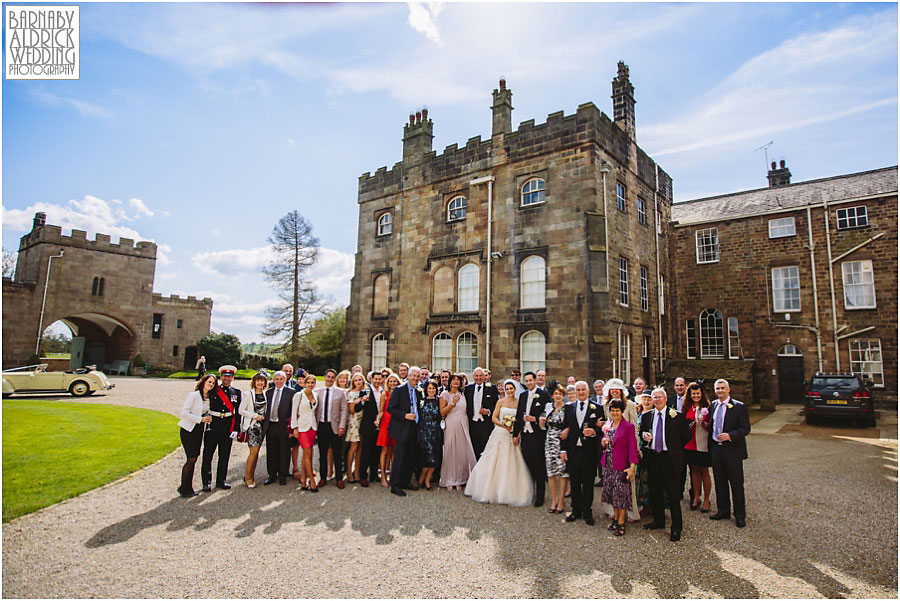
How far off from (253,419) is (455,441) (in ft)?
11.5

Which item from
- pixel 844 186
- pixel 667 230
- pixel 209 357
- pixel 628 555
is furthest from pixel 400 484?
pixel 209 357

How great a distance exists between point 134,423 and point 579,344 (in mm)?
13262

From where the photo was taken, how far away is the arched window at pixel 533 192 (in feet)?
56.1

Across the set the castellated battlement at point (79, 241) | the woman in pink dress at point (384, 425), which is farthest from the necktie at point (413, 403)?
the castellated battlement at point (79, 241)

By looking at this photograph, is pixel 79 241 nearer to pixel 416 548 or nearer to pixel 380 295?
pixel 380 295

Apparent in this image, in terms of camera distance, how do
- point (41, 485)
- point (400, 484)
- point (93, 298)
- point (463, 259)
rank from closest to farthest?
1. point (41, 485)
2. point (400, 484)
3. point (463, 259)
4. point (93, 298)

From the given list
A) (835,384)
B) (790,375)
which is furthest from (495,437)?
(790,375)

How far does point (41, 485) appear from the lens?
741 cm

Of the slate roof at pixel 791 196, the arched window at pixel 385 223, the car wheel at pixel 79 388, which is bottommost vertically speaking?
the car wheel at pixel 79 388

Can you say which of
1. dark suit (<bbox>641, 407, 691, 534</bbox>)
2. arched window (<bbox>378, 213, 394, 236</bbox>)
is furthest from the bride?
arched window (<bbox>378, 213, 394, 236</bbox>)

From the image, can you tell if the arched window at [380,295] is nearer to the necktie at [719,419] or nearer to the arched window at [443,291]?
the arched window at [443,291]

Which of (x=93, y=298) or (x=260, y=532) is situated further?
(x=93, y=298)

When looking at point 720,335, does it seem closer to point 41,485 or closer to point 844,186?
point 844,186

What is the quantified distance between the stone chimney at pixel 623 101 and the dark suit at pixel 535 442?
15.1 metres
